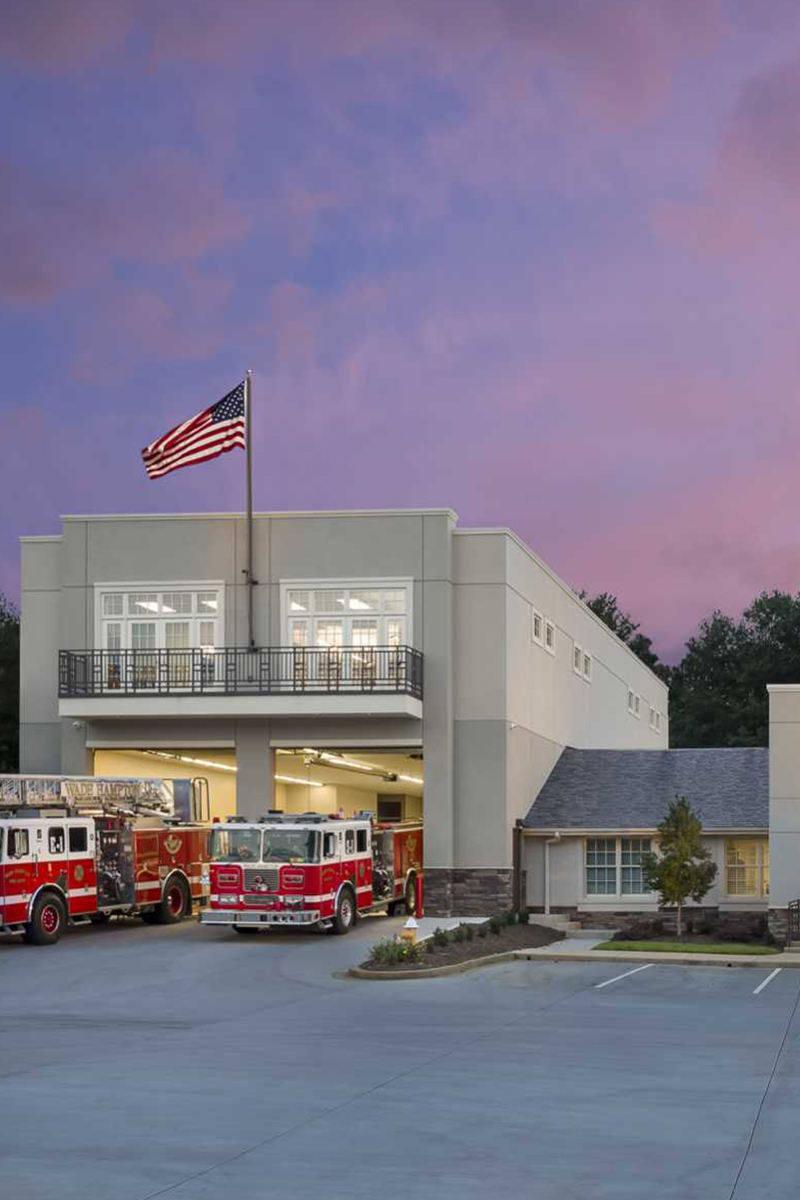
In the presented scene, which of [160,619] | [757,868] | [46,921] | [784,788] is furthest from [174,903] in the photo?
Answer: [757,868]

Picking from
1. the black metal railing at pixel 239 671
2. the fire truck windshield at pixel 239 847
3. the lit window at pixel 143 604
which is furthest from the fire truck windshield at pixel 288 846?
the lit window at pixel 143 604

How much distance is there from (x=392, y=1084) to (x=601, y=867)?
28.8 meters

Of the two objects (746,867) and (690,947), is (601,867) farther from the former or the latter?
(690,947)

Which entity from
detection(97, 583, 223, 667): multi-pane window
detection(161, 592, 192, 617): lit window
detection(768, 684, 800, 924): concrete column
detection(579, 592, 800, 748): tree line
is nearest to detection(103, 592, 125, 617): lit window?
detection(97, 583, 223, 667): multi-pane window

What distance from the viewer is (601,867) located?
152ft

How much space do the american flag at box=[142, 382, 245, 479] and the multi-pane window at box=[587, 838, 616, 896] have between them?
13726 mm

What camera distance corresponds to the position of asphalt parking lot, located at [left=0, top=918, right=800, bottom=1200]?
43.3 feet

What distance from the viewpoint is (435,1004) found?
89.7ft

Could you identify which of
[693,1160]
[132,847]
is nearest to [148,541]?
[132,847]

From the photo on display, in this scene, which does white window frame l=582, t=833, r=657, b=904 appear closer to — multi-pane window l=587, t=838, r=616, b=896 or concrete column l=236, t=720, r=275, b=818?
multi-pane window l=587, t=838, r=616, b=896

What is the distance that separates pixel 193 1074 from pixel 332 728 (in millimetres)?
26806

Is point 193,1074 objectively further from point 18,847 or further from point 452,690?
point 452,690

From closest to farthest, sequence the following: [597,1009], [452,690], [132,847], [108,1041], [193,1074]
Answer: [193,1074]
[108,1041]
[597,1009]
[132,847]
[452,690]

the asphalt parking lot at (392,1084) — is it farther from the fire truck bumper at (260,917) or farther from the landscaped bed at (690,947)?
the landscaped bed at (690,947)
